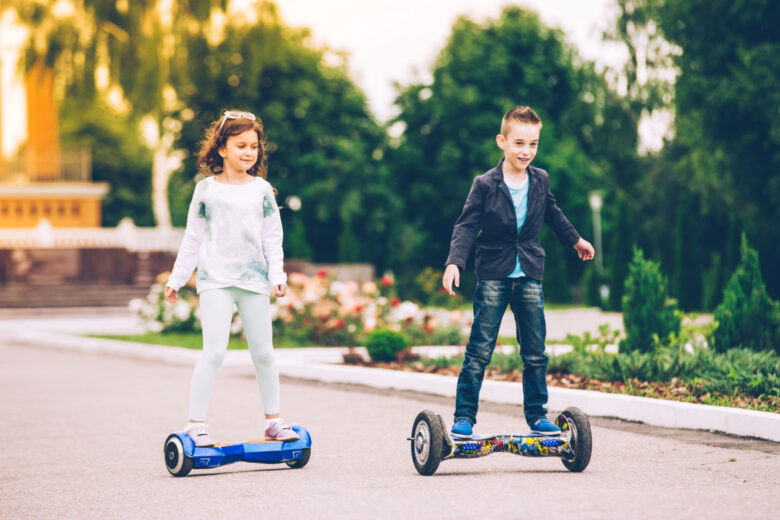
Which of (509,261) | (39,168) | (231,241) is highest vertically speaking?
(39,168)

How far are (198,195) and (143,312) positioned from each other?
52.0ft

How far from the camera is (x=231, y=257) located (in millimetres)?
6348

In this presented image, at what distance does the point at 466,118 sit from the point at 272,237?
44243mm

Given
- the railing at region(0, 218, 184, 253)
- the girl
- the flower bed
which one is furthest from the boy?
the railing at region(0, 218, 184, 253)

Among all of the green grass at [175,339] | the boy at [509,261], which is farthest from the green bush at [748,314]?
the green grass at [175,339]

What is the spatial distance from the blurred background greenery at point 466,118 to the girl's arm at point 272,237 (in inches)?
733

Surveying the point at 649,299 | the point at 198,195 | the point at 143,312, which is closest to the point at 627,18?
the point at 143,312

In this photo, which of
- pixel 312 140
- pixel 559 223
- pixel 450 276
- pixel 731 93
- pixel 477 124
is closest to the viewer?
pixel 450 276

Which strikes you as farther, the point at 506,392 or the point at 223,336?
the point at 506,392

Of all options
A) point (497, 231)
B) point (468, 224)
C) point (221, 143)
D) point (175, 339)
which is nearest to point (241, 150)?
point (221, 143)

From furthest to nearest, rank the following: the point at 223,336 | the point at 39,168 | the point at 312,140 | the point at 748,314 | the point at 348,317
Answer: the point at 39,168
the point at 312,140
the point at 348,317
the point at 748,314
the point at 223,336

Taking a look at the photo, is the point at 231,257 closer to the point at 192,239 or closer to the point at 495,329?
the point at 192,239

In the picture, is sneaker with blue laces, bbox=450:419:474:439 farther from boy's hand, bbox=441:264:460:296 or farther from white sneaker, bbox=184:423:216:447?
white sneaker, bbox=184:423:216:447

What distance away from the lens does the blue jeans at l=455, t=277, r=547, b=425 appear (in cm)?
620
